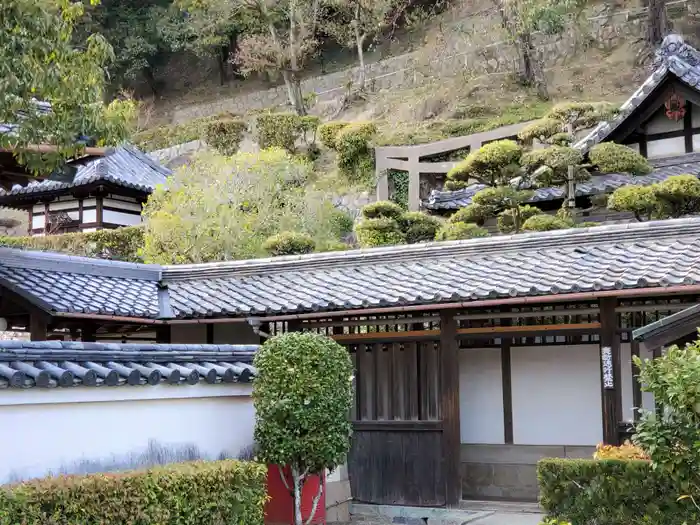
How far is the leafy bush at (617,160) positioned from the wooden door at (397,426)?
6802 mm

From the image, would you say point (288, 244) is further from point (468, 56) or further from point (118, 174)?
point (468, 56)

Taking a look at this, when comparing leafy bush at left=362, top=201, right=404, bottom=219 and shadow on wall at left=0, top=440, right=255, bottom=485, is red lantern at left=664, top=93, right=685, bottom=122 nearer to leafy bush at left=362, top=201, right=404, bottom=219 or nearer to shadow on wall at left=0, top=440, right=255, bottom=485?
leafy bush at left=362, top=201, right=404, bottom=219

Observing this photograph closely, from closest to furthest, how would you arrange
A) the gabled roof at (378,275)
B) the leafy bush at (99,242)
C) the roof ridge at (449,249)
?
the gabled roof at (378,275) → the roof ridge at (449,249) → the leafy bush at (99,242)

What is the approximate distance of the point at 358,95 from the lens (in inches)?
1734

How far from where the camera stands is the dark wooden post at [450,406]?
1318cm

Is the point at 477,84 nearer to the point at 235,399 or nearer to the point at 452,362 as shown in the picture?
the point at 452,362

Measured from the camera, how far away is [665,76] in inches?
768

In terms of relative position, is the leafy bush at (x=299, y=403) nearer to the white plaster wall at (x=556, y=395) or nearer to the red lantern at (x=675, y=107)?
the white plaster wall at (x=556, y=395)

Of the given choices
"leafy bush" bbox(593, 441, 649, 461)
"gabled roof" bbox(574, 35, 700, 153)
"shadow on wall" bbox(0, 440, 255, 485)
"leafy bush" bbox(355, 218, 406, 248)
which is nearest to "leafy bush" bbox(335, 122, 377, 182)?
"leafy bush" bbox(355, 218, 406, 248)

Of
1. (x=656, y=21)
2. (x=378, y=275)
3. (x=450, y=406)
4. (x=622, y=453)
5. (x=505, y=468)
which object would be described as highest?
(x=656, y=21)

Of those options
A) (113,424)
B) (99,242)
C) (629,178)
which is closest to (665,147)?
(629,178)

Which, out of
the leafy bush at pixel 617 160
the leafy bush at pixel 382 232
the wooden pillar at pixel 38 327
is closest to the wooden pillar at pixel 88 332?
the wooden pillar at pixel 38 327

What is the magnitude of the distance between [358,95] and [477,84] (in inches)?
260

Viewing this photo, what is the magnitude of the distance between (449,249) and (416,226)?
6861mm
